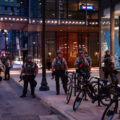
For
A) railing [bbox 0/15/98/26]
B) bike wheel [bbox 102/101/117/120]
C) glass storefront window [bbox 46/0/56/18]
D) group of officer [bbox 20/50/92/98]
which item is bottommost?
bike wheel [bbox 102/101/117/120]

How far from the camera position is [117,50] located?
50.8 ft

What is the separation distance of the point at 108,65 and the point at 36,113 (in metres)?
5.83

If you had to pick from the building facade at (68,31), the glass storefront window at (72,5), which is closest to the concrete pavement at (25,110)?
the building facade at (68,31)

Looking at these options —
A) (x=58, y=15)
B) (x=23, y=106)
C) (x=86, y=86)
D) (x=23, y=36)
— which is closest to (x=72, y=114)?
(x=86, y=86)

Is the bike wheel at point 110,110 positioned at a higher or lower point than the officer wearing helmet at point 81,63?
lower

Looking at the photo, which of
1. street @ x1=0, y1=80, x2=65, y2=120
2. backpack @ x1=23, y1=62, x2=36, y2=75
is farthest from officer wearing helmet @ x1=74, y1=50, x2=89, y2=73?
street @ x1=0, y1=80, x2=65, y2=120

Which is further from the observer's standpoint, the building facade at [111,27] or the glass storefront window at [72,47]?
the glass storefront window at [72,47]

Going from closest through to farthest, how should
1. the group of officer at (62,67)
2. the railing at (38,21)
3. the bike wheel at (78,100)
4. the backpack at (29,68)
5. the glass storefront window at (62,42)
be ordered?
the bike wheel at (78,100) < the backpack at (29,68) < the group of officer at (62,67) < the railing at (38,21) < the glass storefront window at (62,42)

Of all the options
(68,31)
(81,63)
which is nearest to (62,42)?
(68,31)

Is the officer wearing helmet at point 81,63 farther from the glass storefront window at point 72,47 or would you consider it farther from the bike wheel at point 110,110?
the glass storefront window at point 72,47

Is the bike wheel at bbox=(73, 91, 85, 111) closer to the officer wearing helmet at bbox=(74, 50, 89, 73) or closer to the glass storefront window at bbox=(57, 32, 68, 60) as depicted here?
the officer wearing helmet at bbox=(74, 50, 89, 73)

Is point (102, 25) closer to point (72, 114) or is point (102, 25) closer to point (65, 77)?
point (65, 77)

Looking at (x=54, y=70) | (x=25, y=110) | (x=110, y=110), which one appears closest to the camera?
(x=110, y=110)

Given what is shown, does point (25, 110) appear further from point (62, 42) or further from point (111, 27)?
point (62, 42)
